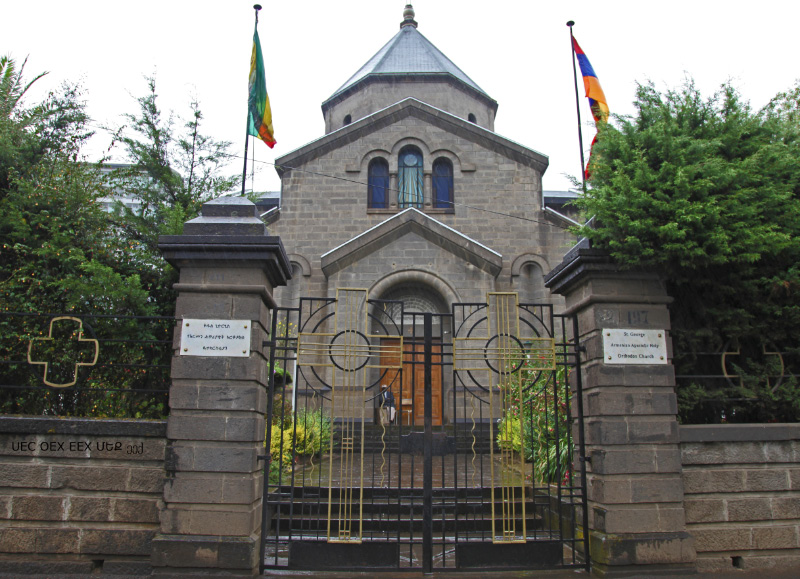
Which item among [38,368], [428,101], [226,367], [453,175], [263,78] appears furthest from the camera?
[428,101]

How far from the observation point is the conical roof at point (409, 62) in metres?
23.5

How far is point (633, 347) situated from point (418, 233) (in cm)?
1119

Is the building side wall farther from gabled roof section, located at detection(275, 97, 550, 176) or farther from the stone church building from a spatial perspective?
the stone church building

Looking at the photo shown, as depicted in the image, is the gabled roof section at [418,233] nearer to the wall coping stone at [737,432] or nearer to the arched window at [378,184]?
the arched window at [378,184]

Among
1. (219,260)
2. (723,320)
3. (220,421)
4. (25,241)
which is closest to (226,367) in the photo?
(220,421)

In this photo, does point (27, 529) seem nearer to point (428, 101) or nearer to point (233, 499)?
point (233, 499)

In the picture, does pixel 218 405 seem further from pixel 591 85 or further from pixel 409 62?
pixel 409 62

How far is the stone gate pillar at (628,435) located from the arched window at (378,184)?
13.9 metres

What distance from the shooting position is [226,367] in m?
5.32

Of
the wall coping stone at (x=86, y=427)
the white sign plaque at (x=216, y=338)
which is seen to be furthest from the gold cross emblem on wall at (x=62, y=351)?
the white sign plaque at (x=216, y=338)

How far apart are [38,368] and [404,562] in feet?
15.2

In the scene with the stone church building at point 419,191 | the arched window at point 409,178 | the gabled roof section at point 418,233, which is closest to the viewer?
the gabled roof section at point 418,233

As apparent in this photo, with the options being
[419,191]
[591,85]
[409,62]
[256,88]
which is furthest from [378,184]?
[256,88]

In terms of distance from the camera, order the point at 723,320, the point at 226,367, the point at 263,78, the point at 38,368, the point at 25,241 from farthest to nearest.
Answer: the point at 263,78 < the point at 25,241 < the point at 38,368 < the point at 723,320 < the point at 226,367
